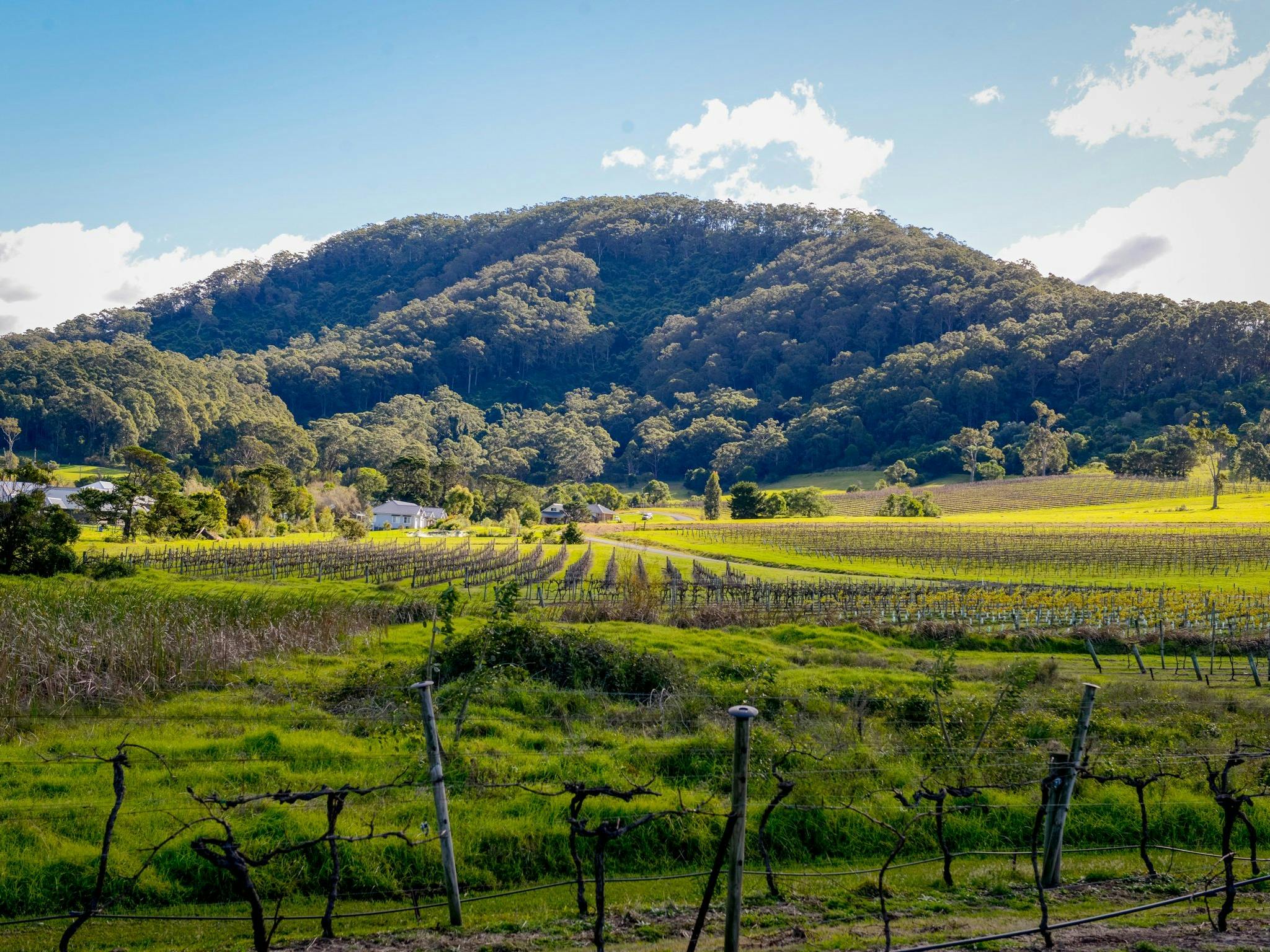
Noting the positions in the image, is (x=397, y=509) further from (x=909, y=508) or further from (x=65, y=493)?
(x=909, y=508)

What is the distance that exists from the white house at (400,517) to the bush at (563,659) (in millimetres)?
57560

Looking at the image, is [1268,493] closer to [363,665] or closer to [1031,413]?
[1031,413]

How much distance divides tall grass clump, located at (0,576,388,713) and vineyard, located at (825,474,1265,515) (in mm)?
65199

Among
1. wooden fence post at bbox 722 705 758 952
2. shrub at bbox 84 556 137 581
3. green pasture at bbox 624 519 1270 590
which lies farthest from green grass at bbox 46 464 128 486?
wooden fence post at bbox 722 705 758 952

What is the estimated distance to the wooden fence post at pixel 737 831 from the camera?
4363mm

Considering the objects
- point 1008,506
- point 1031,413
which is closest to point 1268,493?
point 1008,506

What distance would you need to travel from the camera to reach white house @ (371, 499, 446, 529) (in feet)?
230

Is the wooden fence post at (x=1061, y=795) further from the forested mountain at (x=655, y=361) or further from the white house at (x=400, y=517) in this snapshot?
the forested mountain at (x=655, y=361)

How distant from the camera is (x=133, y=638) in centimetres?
1139

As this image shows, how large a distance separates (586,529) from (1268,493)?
56087mm

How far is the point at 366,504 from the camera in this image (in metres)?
80.9

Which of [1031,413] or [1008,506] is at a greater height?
[1031,413]

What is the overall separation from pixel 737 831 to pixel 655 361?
153 meters

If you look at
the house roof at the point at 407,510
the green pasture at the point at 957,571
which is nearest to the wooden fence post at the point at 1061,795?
the green pasture at the point at 957,571
